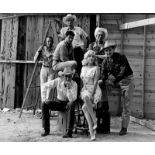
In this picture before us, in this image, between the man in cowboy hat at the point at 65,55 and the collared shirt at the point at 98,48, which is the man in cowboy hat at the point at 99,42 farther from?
the man in cowboy hat at the point at 65,55

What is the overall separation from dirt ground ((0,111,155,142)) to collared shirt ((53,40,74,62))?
5.00 feet

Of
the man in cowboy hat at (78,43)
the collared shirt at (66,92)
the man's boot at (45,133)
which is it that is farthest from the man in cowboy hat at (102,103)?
the man's boot at (45,133)

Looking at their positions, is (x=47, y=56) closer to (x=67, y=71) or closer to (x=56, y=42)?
(x=56, y=42)

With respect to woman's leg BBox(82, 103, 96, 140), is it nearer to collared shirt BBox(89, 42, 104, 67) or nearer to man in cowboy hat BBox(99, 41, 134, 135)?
man in cowboy hat BBox(99, 41, 134, 135)

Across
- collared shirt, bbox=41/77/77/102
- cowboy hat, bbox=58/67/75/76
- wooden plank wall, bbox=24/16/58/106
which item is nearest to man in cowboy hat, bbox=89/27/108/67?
cowboy hat, bbox=58/67/75/76

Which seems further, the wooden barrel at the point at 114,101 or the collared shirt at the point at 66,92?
the wooden barrel at the point at 114,101

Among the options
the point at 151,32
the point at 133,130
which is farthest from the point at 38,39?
the point at 133,130

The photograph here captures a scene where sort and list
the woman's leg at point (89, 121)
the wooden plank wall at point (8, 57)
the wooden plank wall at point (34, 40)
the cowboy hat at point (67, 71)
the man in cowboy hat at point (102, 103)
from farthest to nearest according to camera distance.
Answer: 1. the wooden plank wall at point (8, 57)
2. the wooden plank wall at point (34, 40)
3. the man in cowboy hat at point (102, 103)
4. the cowboy hat at point (67, 71)
5. the woman's leg at point (89, 121)

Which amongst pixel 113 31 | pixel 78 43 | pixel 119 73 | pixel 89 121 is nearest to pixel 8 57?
pixel 78 43

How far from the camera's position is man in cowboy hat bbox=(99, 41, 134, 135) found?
680 centimetres

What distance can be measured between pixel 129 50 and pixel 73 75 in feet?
9.09

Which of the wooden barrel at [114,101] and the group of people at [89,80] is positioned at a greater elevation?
the group of people at [89,80]

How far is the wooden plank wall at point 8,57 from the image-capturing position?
9.45m

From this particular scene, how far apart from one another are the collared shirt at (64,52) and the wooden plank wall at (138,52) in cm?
242
